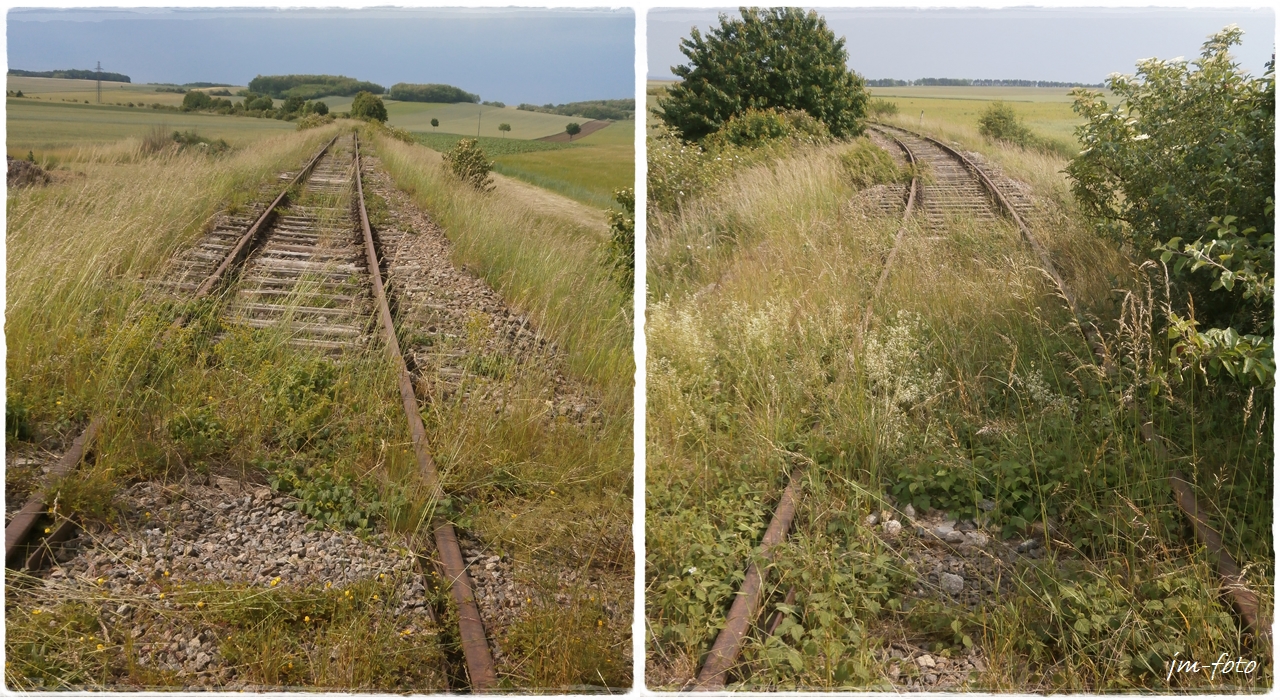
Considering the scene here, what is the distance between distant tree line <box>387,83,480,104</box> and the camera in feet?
9.00

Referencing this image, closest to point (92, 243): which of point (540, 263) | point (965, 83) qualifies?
point (540, 263)

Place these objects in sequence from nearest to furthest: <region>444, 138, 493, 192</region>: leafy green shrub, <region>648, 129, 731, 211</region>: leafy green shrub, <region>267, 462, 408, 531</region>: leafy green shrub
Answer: <region>267, 462, 408, 531</region>: leafy green shrub → <region>648, 129, 731, 211</region>: leafy green shrub → <region>444, 138, 493, 192</region>: leafy green shrub

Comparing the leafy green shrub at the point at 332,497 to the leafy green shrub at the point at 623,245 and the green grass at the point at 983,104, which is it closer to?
the leafy green shrub at the point at 623,245

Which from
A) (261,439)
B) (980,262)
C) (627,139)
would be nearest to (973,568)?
(980,262)

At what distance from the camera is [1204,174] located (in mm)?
2812

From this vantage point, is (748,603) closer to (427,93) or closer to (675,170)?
(675,170)

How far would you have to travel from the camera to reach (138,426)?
2.70 meters

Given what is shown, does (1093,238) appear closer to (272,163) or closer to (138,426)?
(272,163)

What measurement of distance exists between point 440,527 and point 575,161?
1.44 meters

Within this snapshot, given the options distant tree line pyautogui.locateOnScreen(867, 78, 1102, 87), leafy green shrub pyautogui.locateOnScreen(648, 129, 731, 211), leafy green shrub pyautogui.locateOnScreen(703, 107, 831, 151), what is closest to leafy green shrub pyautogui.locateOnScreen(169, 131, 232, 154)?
leafy green shrub pyautogui.locateOnScreen(648, 129, 731, 211)

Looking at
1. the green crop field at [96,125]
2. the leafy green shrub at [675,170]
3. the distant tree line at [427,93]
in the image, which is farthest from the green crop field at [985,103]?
the green crop field at [96,125]

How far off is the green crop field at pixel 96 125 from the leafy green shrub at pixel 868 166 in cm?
240

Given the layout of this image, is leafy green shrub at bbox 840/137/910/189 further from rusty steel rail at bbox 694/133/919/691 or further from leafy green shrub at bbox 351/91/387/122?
leafy green shrub at bbox 351/91/387/122

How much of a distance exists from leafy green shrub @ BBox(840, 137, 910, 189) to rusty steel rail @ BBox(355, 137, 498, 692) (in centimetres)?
215
